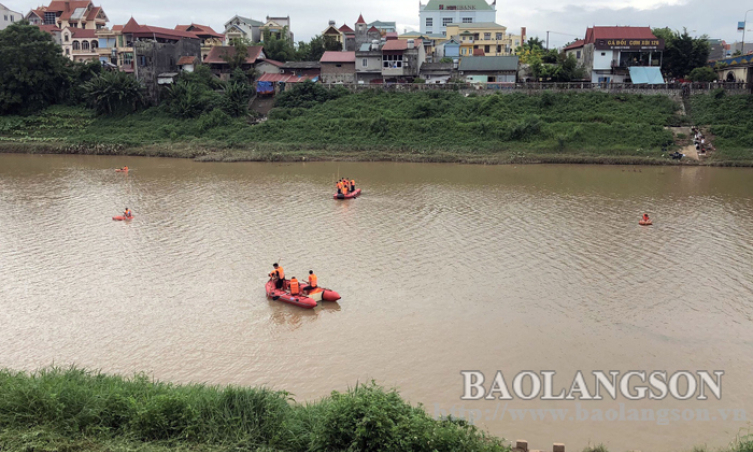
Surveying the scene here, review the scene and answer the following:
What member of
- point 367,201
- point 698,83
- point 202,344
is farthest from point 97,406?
point 698,83

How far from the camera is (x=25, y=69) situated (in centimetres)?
5022

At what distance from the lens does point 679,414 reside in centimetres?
1125

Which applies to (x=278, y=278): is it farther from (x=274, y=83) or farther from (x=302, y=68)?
(x=302, y=68)

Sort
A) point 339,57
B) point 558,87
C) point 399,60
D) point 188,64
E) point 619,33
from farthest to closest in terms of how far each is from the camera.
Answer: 1. point 188,64
2. point 339,57
3. point 399,60
4. point 619,33
5. point 558,87

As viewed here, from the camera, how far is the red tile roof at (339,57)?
175ft

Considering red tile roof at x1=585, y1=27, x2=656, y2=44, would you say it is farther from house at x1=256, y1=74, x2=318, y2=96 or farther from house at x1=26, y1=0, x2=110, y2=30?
house at x1=26, y1=0, x2=110, y2=30

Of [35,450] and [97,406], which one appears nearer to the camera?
[35,450]

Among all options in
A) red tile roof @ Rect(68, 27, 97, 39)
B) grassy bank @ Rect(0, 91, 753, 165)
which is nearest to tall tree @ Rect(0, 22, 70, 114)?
grassy bank @ Rect(0, 91, 753, 165)

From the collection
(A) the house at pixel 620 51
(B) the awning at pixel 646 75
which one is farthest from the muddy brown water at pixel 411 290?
(A) the house at pixel 620 51

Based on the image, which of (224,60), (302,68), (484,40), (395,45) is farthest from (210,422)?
(484,40)

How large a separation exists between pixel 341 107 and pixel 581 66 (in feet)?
70.4

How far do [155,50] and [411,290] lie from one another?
142ft

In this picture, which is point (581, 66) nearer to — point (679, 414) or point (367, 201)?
point (367, 201)

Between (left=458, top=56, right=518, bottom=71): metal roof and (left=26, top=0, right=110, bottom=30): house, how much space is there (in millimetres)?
39667
